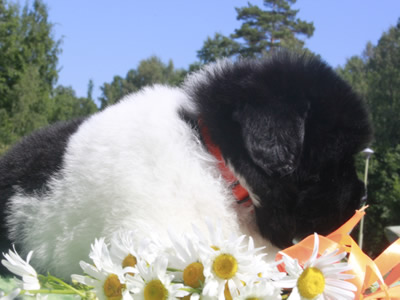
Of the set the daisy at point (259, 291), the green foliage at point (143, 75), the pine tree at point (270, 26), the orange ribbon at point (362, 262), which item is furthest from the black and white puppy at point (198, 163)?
the green foliage at point (143, 75)

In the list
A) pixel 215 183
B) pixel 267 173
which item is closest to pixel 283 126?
pixel 267 173

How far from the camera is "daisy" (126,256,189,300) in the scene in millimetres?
965

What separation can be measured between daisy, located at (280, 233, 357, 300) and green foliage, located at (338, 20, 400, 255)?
1.58m

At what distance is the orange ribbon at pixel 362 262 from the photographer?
133 cm

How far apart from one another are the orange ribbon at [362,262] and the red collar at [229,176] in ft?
1.80

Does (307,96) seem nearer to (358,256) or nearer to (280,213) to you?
(280,213)

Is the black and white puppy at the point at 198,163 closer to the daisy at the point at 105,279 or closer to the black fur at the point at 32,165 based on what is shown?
the black fur at the point at 32,165

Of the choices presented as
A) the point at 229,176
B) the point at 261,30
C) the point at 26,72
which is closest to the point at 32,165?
the point at 229,176

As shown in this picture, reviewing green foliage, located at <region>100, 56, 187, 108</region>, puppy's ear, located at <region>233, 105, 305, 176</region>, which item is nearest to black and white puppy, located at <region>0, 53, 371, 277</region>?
puppy's ear, located at <region>233, 105, 305, 176</region>

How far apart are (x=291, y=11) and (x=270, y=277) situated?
120 feet

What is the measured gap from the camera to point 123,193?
171 centimetres

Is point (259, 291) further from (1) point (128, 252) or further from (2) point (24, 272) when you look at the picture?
(2) point (24, 272)

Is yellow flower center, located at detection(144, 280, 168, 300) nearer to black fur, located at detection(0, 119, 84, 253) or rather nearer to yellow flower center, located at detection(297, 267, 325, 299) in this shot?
yellow flower center, located at detection(297, 267, 325, 299)

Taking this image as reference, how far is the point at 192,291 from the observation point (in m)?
1.01
